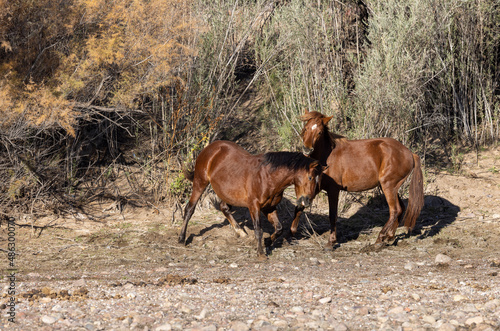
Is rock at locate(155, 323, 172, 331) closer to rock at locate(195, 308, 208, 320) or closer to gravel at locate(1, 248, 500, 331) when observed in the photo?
gravel at locate(1, 248, 500, 331)

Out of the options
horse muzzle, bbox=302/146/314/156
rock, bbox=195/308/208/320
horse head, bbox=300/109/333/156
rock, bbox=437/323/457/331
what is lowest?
rock, bbox=437/323/457/331

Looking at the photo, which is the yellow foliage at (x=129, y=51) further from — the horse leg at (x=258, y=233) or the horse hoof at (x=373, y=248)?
the horse hoof at (x=373, y=248)

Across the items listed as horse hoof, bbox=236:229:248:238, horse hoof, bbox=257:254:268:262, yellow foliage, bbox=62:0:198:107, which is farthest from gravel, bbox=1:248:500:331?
yellow foliage, bbox=62:0:198:107

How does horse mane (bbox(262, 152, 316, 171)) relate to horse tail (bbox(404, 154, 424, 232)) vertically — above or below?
above

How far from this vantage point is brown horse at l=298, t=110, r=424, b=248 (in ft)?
24.1

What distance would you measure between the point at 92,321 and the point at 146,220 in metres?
4.01

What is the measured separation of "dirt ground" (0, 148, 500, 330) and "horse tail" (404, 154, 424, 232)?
344 mm

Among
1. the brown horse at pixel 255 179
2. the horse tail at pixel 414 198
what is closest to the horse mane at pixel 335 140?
the brown horse at pixel 255 179

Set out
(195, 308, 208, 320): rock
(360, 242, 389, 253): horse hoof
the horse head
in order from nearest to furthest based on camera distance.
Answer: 1. (195, 308, 208, 320): rock
2. the horse head
3. (360, 242, 389, 253): horse hoof

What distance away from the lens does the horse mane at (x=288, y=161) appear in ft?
21.7

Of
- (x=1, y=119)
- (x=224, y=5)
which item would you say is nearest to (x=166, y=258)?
(x=1, y=119)

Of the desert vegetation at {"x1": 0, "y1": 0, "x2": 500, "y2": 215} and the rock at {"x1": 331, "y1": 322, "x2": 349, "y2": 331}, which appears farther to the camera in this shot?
the desert vegetation at {"x1": 0, "y1": 0, "x2": 500, "y2": 215}

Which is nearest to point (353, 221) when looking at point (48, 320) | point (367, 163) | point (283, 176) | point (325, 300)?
point (367, 163)

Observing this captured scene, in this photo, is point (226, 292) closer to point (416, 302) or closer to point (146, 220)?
point (416, 302)
